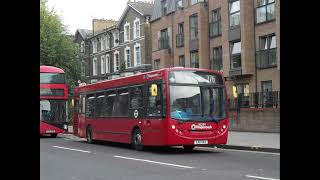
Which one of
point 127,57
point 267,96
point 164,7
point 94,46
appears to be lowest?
point 267,96

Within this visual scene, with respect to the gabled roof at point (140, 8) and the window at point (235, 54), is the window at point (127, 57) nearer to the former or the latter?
the gabled roof at point (140, 8)

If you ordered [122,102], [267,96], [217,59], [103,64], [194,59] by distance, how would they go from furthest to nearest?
[103,64] < [194,59] < [217,59] < [267,96] < [122,102]

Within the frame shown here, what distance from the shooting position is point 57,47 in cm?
4728

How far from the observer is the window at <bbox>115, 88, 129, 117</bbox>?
62.3ft

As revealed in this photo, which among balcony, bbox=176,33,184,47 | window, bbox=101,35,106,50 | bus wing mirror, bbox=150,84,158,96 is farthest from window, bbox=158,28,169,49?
bus wing mirror, bbox=150,84,158,96

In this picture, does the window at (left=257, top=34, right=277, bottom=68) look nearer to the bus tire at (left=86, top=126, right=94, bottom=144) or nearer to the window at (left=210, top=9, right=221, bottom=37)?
the window at (left=210, top=9, right=221, bottom=37)

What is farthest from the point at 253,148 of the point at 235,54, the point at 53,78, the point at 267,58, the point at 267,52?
the point at 235,54

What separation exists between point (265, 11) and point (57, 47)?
23.1 m

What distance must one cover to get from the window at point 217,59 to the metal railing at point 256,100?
430 cm

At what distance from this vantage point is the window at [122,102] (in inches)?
747

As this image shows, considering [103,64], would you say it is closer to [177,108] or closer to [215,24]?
[215,24]

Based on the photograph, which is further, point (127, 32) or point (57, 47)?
point (127, 32)

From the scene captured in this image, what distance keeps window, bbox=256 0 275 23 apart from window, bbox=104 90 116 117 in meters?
13.7
